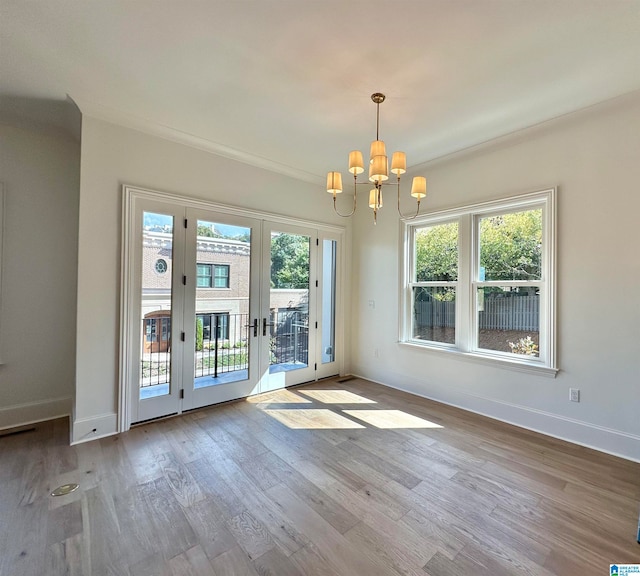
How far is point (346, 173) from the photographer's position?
4.34 metres

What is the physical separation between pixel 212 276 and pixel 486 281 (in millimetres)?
3168

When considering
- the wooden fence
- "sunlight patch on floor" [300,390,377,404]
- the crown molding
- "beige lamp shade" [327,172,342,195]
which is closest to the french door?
"sunlight patch on floor" [300,390,377,404]

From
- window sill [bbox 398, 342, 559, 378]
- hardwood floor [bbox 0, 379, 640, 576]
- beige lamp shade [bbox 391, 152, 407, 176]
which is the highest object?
beige lamp shade [bbox 391, 152, 407, 176]

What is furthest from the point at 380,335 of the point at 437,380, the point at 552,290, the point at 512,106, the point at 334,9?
the point at 334,9

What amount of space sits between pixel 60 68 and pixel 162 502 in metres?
3.21

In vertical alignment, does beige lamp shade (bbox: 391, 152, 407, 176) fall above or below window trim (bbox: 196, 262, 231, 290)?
above

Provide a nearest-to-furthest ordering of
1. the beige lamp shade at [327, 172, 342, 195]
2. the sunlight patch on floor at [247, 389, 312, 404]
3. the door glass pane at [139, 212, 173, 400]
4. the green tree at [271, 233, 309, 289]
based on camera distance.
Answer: the beige lamp shade at [327, 172, 342, 195]
the door glass pane at [139, 212, 173, 400]
the sunlight patch on floor at [247, 389, 312, 404]
the green tree at [271, 233, 309, 289]

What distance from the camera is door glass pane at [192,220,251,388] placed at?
3.48m

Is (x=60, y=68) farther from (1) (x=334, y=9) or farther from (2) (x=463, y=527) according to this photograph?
(2) (x=463, y=527)

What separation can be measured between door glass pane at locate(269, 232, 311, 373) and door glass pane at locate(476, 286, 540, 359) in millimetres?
2293

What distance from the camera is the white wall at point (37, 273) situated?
306 centimetres

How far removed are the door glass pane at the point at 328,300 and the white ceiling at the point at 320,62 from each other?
74.8 inches

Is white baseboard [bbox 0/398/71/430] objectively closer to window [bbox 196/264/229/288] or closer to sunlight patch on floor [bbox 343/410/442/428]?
window [bbox 196/264/229/288]

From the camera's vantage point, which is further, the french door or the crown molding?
the french door
